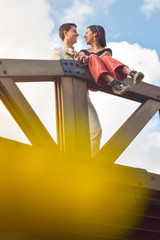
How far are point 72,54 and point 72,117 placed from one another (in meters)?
1.13

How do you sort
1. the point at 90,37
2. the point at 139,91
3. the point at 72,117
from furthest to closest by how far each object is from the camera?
the point at 90,37 → the point at 139,91 → the point at 72,117

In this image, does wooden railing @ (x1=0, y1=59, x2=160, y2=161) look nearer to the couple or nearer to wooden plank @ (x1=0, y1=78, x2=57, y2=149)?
wooden plank @ (x1=0, y1=78, x2=57, y2=149)

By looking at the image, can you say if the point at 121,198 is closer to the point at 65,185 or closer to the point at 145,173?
the point at 145,173

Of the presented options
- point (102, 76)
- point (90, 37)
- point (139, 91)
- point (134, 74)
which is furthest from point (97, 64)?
point (90, 37)

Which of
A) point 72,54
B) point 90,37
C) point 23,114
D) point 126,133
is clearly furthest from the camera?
point 90,37

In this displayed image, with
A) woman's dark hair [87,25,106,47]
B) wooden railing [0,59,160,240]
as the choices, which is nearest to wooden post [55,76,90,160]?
wooden railing [0,59,160,240]

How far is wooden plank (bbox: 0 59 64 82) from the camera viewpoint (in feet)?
11.4

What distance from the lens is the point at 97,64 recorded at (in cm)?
390

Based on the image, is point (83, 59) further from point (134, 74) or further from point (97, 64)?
point (134, 74)

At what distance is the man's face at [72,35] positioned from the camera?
195 inches

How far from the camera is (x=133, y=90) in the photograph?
13.6ft

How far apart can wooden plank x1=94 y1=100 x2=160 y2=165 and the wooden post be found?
16 cm

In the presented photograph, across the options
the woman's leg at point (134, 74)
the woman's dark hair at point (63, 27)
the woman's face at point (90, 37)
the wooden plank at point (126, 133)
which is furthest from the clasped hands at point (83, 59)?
the woman's dark hair at point (63, 27)

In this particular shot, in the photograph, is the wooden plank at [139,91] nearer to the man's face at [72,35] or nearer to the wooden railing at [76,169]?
the wooden railing at [76,169]
